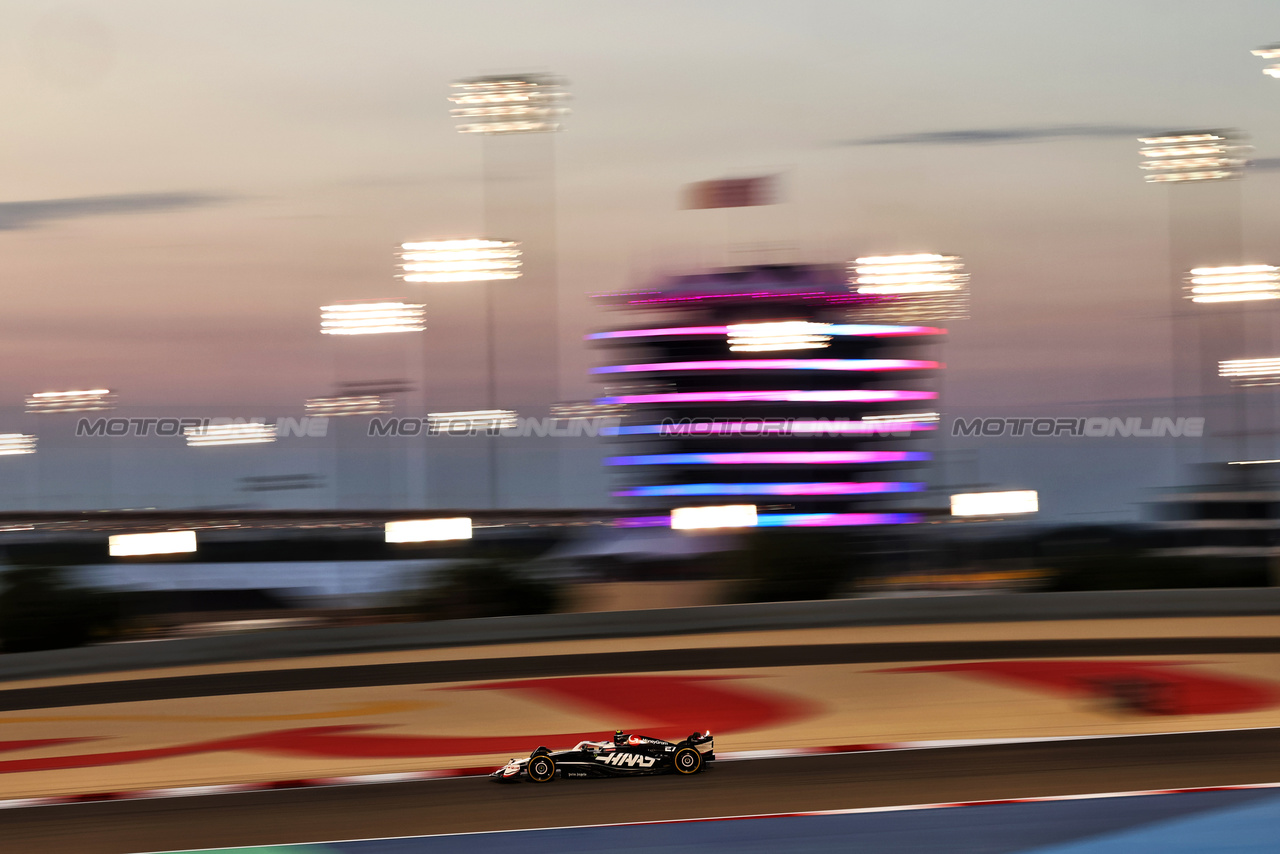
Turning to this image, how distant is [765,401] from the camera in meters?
62.6

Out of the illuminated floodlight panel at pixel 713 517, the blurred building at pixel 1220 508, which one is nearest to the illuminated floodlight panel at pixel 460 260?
the illuminated floodlight panel at pixel 713 517

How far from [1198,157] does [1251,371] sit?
9341 millimetres

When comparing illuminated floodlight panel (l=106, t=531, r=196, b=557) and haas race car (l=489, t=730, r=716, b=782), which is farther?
illuminated floodlight panel (l=106, t=531, r=196, b=557)

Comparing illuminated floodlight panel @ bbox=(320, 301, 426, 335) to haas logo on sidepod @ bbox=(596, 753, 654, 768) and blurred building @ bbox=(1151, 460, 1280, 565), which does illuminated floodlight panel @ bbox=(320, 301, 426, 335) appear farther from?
blurred building @ bbox=(1151, 460, 1280, 565)

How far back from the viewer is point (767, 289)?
211 feet

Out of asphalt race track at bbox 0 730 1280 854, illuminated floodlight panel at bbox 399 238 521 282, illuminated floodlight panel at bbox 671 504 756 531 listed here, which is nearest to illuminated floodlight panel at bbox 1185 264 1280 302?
illuminated floodlight panel at bbox 671 504 756 531

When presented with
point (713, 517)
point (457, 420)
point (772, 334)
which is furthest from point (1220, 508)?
point (457, 420)

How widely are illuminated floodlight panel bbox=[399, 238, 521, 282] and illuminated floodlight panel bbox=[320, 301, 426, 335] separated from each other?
290cm

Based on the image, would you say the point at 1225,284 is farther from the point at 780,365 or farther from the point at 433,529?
the point at 780,365

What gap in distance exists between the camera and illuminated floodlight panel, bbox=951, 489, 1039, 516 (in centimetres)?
3019

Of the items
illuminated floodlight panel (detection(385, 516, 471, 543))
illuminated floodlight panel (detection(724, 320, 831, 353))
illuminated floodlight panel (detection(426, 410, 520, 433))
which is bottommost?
illuminated floodlight panel (detection(385, 516, 471, 543))

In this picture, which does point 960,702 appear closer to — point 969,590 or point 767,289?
point 969,590

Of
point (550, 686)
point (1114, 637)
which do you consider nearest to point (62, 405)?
point (550, 686)

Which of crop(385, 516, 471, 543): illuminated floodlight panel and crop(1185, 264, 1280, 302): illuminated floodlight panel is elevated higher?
crop(1185, 264, 1280, 302): illuminated floodlight panel
